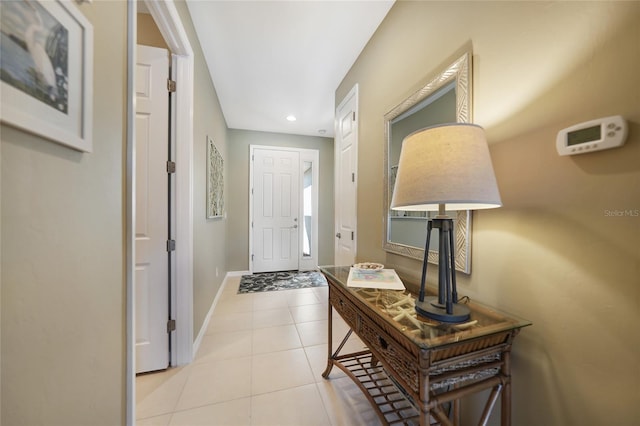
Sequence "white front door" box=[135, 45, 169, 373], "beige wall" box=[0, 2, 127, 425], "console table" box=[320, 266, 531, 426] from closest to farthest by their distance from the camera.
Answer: "beige wall" box=[0, 2, 127, 425] < "console table" box=[320, 266, 531, 426] < "white front door" box=[135, 45, 169, 373]

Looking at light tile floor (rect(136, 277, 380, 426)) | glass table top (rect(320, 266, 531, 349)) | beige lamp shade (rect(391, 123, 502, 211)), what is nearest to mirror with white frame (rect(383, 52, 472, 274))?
glass table top (rect(320, 266, 531, 349))

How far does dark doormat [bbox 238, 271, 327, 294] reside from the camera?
3303 millimetres

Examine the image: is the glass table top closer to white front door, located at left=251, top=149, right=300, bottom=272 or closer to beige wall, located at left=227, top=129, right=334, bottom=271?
white front door, located at left=251, top=149, right=300, bottom=272

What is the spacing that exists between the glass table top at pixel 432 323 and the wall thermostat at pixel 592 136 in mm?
586

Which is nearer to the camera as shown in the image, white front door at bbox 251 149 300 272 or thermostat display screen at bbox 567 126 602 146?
thermostat display screen at bbox 567 126 602 146

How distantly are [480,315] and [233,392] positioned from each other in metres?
1.51

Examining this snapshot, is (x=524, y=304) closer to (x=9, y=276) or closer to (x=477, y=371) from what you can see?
(x=477, y=371)

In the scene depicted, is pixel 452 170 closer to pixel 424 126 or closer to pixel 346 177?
pixel 424 126

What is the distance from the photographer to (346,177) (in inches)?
90.1

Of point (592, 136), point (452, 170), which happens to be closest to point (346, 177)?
point (452, 170)

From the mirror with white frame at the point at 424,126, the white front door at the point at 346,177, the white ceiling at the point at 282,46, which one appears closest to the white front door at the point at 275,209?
the white ceiling at the point at 282,46

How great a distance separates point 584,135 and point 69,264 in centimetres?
155

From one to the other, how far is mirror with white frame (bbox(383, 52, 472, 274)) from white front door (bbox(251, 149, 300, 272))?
277 centimetres

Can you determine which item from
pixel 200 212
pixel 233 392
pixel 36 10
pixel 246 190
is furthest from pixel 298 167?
pixel 36 10
